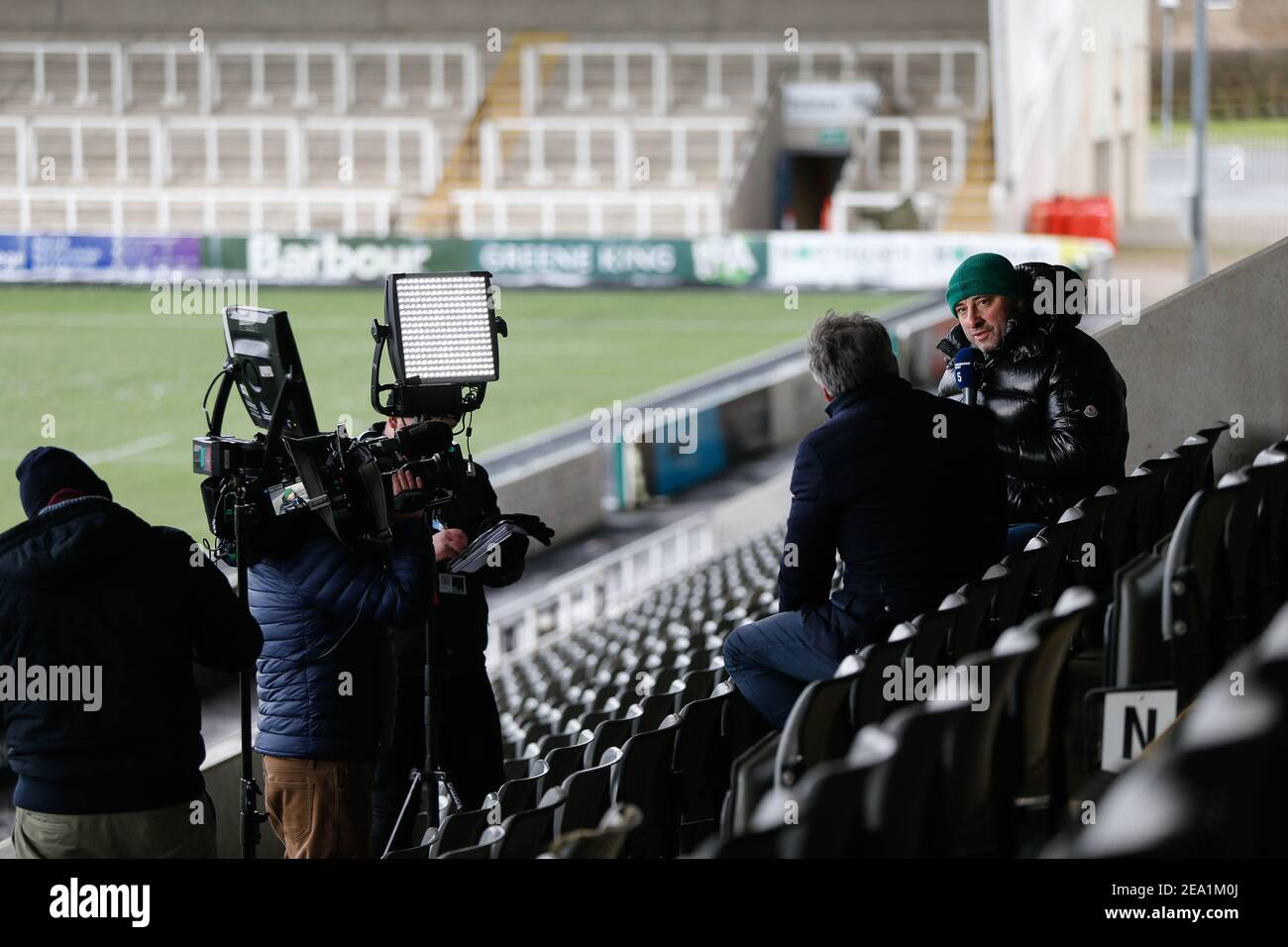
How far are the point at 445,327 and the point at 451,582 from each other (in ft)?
2.20

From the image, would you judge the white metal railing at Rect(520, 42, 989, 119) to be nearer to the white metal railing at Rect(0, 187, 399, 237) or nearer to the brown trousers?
the white metal railing at Rect(0, 187, 399, 237)

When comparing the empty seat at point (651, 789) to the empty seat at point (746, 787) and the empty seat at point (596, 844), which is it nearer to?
the empty seat at point (746, 787)

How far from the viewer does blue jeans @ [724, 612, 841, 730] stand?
354 cm

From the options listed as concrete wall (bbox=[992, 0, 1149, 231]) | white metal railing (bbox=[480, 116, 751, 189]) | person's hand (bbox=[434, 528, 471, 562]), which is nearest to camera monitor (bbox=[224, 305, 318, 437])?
person's hand (bbox=[434, 528, 471, 562])

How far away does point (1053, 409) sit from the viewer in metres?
4.25

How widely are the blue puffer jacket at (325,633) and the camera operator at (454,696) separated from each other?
0.47m

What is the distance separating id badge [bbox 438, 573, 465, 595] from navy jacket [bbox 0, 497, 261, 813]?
1.06 meters

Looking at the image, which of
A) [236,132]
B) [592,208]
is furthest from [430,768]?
[236,132]

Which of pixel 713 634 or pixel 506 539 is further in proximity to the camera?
pixel 713 634

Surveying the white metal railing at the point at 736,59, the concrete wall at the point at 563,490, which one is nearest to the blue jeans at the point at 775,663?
the concrete wall at the point at 563,490
